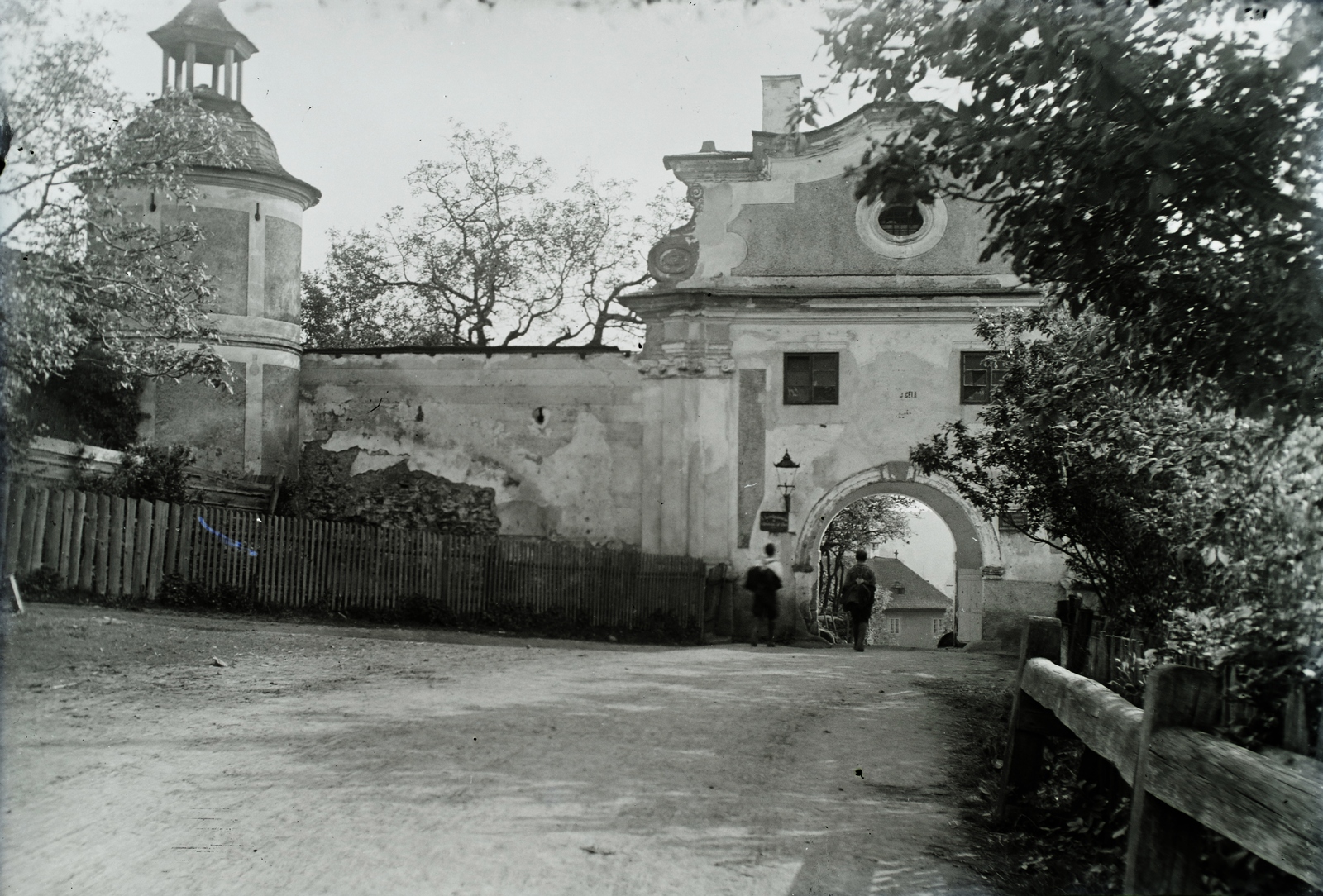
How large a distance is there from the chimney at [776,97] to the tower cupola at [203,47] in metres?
9.30

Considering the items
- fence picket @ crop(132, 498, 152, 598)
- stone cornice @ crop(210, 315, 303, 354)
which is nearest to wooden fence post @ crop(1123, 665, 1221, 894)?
fence picket @ crop(132, 498, 152, 598)

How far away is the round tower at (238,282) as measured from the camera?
2192cm

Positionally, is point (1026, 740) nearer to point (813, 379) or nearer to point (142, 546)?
point (142, 546)

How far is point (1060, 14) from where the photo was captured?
17.8 feet

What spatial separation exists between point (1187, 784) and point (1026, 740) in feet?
9.68

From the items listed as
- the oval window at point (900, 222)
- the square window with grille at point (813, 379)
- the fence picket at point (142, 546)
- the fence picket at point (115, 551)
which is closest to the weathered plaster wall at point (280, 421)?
the fence picket at point (142, 546)

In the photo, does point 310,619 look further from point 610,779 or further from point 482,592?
point 610,779

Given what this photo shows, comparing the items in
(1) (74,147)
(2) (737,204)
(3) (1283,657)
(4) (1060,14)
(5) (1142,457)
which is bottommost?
(3) (1283,657)

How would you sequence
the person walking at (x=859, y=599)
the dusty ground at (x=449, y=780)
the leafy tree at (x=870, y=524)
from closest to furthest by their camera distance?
1. the dusty ground at (x=449, y=780)
2. the person walking at (x=859, y=599)
3. the leafy tree at (x=870, y=524)

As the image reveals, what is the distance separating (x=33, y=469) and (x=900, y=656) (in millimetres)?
12793

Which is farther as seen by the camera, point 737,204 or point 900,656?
point 737,204

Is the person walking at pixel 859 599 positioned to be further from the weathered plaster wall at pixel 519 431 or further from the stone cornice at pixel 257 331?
the stone cornice at pixel 257 331

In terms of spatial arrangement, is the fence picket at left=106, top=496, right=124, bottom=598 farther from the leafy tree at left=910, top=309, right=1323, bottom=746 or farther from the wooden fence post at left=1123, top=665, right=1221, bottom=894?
the wooden fence post at left=1123, top=665, right=1221, bottom=894

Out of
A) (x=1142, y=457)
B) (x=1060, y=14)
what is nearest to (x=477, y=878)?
A: (x=1060, y=14)
